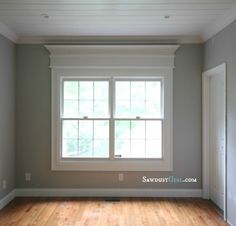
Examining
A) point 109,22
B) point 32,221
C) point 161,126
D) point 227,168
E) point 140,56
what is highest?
point 109,22

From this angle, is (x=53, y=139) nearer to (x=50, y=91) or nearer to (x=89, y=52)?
(x=50, y=91)

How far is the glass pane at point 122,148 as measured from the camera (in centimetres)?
523

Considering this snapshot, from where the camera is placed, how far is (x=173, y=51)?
16.8ft

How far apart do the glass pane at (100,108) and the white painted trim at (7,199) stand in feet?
6.40

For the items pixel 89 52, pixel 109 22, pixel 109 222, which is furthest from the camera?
pixel 89 52

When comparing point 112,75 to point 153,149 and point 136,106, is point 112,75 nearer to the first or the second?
point 136,106

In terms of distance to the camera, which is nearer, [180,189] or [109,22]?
[109,22]

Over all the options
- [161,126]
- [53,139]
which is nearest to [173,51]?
[161,126]

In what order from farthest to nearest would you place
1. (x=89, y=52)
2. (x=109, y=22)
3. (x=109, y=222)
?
(x=89, y=52), (x=109, y=22), (x=109, y=222)

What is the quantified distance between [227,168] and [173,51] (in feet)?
7.19

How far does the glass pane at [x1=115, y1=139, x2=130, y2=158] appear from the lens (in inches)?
206

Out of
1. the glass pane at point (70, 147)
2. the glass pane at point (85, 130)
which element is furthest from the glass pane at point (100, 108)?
the glass pane at point (70, 147)

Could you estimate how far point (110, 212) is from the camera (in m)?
4.38

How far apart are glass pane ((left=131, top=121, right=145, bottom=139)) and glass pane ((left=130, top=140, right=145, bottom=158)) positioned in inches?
3.5
